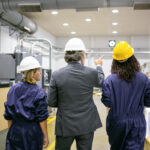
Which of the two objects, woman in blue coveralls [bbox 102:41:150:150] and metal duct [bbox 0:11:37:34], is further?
metal duct [bbox 0:11:37:34]

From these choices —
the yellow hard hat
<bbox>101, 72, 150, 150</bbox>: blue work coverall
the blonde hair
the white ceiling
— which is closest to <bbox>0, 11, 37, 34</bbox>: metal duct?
the white ceiling

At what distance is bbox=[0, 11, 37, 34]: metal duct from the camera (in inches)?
257

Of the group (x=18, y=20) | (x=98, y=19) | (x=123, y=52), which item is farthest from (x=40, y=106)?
(x=98, y=19)

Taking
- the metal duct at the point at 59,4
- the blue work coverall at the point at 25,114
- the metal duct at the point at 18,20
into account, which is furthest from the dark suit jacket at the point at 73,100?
the metal duct at the point at 18,20

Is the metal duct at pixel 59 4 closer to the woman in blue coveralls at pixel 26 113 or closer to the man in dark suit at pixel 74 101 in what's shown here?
the man in dark suit at pixel 74 101

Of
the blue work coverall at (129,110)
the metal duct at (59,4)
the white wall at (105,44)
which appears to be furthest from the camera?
the white wall at (105,44)

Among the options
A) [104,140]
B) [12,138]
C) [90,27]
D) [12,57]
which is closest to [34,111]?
[12,138]

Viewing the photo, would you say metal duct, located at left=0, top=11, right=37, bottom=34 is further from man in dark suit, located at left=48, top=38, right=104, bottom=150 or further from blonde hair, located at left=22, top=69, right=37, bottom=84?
man in dark suit, located at left=48, top=38, right=104, bottom=150

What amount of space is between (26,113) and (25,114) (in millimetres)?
21

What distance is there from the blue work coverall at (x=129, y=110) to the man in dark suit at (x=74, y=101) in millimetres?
215

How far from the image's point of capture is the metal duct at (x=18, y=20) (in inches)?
257

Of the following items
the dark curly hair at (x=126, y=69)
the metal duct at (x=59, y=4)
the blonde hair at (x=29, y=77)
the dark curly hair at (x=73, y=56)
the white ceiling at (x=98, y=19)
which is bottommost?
the blonde hair at (x=29, y=77)

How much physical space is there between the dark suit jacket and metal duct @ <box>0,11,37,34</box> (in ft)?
15.8

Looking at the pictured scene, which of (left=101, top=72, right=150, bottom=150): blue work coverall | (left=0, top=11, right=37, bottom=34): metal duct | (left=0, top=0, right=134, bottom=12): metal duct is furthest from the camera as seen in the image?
(left=0, top=11, right=37, bottom=34): metal duct
